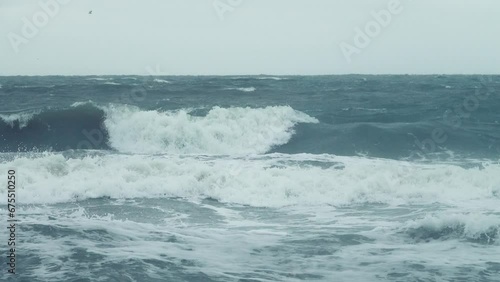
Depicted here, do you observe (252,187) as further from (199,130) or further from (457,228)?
(199,130)

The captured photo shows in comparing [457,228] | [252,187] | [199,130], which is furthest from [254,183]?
[199,130]

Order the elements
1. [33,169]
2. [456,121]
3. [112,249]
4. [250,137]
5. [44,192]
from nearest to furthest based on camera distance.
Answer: [112,249]
[44,192]
[33,169]
[250,137]
[456,121]

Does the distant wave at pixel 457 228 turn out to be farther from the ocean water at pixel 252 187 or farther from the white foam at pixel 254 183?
the white foam at pixel 254 183

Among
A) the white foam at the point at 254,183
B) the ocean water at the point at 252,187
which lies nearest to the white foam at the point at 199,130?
the ocean water at the point at 252,187

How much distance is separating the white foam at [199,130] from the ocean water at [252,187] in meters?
0.07

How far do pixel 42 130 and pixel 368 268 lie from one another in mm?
17119

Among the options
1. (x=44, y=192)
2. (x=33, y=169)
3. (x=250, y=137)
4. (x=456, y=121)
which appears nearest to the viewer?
(x=44, y=192)

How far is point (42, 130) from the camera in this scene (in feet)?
70.5

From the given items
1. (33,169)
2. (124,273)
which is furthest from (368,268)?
(33,169)

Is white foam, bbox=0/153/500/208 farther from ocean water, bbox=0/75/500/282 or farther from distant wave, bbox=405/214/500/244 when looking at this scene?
distant wave, bbox=405/214/500/244

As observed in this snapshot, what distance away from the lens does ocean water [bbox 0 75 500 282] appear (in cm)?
744

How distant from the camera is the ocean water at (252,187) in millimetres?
7441

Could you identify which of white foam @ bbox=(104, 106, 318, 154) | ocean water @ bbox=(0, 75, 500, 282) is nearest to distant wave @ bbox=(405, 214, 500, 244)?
ocean water @ bbox=(0, 75, 500, 282)

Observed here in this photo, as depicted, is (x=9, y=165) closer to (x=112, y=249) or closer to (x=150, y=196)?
(x=150, y=196)
